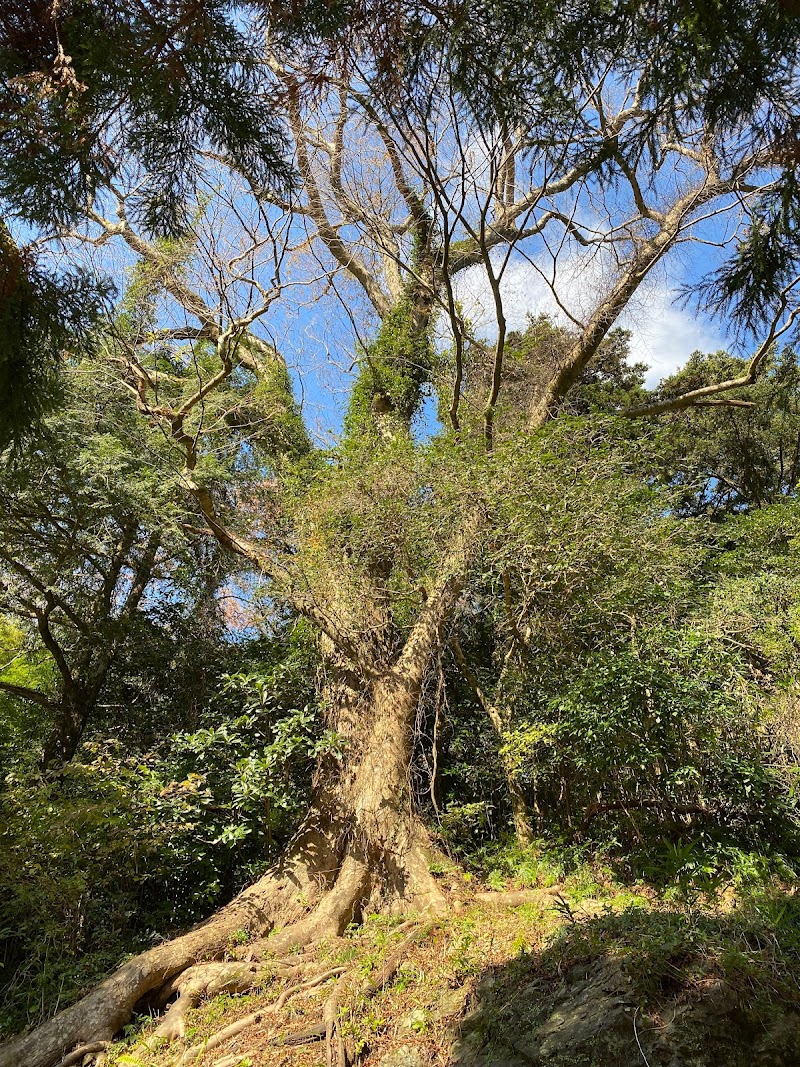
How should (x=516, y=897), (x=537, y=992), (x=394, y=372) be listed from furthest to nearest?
1. (x=394, y=372)
2. (x=516, y=897)
3. (x=537, y=992)

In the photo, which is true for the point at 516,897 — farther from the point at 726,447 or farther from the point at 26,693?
the point at 726,447

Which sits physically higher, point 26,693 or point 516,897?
point 26,693

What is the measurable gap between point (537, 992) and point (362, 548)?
482cm

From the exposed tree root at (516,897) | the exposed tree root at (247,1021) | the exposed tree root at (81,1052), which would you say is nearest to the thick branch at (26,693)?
the exposed tree root at (81,1052)

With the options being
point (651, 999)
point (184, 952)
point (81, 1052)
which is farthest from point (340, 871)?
point (651, 999)

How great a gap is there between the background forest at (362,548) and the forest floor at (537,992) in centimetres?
15

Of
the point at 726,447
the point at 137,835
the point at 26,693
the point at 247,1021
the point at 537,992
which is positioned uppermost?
the point at 726,447

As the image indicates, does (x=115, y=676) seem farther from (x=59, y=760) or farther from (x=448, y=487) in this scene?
(x=448, y=487)

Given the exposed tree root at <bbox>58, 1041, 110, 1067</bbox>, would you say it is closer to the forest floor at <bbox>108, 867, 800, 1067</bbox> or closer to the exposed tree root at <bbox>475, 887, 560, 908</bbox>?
the forest floor at <bbox>108, 867, 800, 1067</bbox>

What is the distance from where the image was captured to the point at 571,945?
3307 millimetres

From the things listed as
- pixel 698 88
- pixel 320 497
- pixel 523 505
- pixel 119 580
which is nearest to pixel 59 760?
pixel 119 580

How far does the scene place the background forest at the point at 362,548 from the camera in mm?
2941

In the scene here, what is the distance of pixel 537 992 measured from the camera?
309cm

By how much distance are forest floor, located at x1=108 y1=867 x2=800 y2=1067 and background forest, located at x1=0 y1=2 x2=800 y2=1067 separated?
151 millimetres
